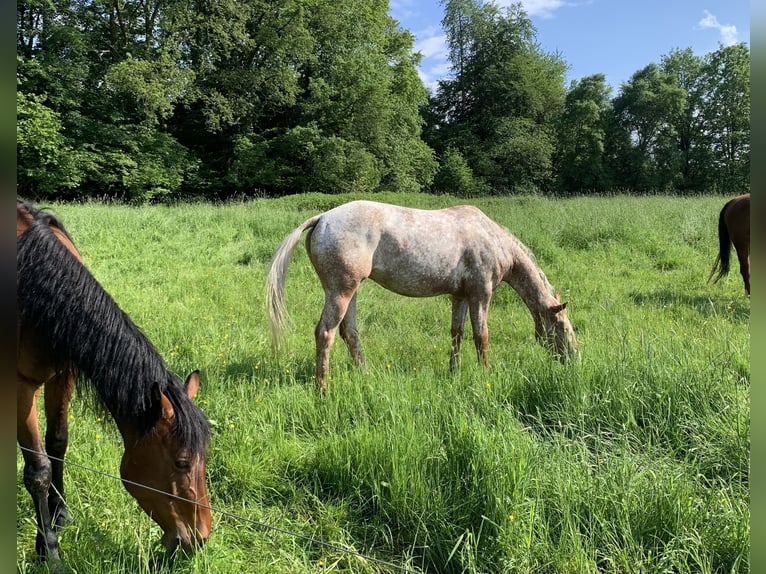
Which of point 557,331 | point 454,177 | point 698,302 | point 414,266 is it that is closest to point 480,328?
point 557,331

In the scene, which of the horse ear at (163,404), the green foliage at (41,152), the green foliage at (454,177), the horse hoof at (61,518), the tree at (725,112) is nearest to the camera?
the horse ear at (163,404)

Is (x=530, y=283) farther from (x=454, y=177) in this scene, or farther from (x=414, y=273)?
(x=454, y=177)

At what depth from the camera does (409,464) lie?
2.42m

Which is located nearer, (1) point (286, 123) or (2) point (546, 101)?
(1) point (286, 123)

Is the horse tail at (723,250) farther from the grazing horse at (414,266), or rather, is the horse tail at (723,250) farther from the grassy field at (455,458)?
the grazing horse at (414,266)

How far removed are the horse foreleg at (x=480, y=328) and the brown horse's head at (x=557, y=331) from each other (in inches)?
22.4

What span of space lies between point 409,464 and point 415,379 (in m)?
1.20

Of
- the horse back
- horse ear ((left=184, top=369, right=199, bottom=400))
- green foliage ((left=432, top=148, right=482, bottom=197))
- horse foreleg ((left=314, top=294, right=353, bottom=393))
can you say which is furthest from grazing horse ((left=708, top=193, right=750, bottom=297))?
green foliage ((left=432, top=148, right=482, bottom=197))

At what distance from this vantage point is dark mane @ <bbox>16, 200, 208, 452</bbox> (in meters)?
1.90

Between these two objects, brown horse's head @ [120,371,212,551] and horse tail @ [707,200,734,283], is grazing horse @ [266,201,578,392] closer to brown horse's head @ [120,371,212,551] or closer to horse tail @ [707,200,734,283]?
brown horse's head @ [120,371,212,551]

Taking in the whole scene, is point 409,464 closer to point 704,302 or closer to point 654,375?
point 654,375

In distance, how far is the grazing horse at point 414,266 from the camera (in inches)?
159

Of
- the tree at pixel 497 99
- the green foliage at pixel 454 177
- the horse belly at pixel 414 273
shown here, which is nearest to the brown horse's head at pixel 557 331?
the horse belly at pixel 414 273

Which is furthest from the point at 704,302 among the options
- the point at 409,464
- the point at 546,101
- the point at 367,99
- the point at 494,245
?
the point at 546,101
